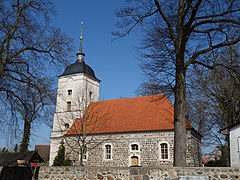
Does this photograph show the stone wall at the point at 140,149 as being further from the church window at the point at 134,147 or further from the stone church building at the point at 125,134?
the church window at the point at 134,147

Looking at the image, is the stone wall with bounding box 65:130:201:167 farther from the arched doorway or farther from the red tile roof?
the red tile roof

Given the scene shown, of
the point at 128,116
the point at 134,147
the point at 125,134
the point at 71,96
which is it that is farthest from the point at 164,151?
the point at 71,96

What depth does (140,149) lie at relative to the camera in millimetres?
25156

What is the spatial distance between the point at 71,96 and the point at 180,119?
2630 cm

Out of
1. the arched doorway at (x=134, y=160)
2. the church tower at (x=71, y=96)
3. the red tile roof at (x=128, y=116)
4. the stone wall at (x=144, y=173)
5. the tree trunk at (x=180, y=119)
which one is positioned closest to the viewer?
the stone wall at (x=144, y=173)

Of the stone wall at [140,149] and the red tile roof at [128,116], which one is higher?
the red tile roof at [128,116]

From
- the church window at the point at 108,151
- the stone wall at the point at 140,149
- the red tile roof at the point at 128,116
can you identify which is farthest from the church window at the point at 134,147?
the church window at the point at 108,151

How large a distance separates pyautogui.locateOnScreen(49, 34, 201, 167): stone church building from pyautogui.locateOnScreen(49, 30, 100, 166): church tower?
21 centimetres

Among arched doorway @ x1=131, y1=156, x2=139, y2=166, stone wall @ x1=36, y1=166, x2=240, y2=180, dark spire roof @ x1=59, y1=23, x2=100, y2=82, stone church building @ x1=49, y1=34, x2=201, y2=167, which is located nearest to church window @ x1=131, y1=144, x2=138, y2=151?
stone church building @ x1=49, y1=34, x2=201, y2=167

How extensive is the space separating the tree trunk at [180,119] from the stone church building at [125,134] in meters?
12.1

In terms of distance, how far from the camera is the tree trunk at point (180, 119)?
9984 mm

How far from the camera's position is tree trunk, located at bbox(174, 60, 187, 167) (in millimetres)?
9984

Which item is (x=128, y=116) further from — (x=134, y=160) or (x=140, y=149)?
(x=134, y=160)

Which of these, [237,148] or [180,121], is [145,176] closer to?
[180,121]
